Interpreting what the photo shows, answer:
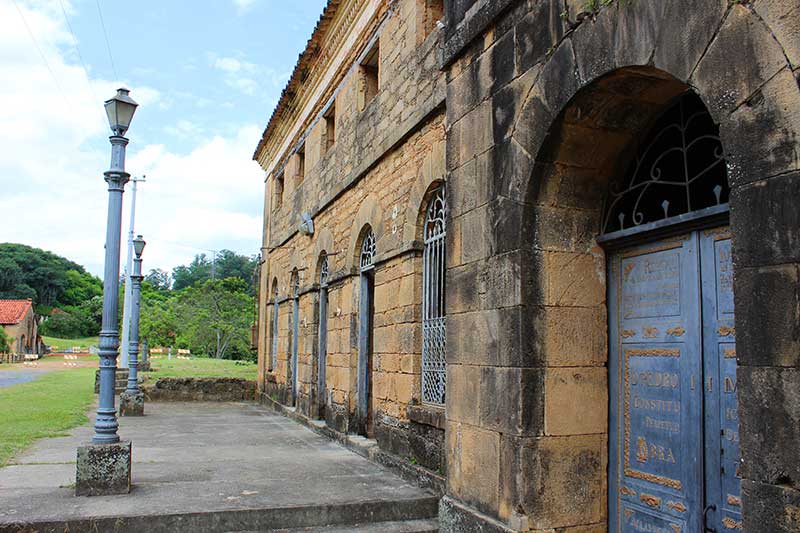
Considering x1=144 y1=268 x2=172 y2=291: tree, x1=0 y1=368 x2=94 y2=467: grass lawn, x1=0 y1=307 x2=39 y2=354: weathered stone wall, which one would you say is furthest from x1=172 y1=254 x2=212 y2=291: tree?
x1=0 y1=368 x2=94 y2=467: grass lawn

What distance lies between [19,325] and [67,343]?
42.4 ft

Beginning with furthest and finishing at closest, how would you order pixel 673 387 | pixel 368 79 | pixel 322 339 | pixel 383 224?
1. pixel 322 339
2. pixel 368 79
3. pixel 383 224
4. pixel 673 387

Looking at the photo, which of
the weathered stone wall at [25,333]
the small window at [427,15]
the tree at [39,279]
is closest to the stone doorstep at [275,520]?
the small window at [427,15]

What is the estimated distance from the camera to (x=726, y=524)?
369 cm

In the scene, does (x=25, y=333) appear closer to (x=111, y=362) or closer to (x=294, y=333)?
(x=294, y=333)

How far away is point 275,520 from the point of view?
571 cm

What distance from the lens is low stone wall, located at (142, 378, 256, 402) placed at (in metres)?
18.0

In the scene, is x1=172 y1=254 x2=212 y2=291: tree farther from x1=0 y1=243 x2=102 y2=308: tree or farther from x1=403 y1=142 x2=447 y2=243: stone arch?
x1=403 y1=142 x2=447 y2=243: stone arch

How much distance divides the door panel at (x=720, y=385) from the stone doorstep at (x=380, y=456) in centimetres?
264

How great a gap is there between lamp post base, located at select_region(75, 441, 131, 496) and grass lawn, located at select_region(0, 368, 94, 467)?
2261mm

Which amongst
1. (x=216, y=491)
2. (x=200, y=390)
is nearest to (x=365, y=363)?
(x=216, y=491)

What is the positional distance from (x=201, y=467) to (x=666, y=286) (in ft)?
18.6

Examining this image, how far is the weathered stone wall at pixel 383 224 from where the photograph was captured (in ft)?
25.2

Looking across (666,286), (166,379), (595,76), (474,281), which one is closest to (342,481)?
(474,281)
